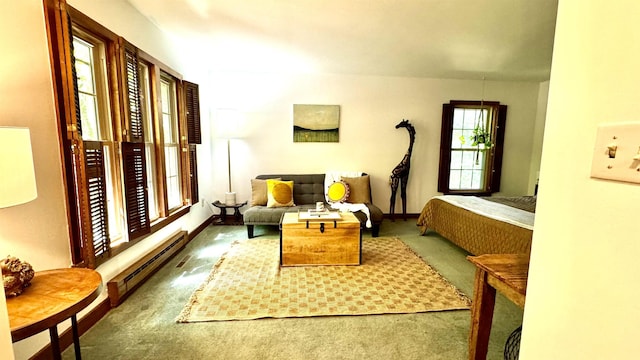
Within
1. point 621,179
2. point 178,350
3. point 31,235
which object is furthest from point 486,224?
point 31,235

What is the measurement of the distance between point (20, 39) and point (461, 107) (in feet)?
17.3

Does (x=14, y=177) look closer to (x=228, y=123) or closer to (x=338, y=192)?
(x=228, y=123)

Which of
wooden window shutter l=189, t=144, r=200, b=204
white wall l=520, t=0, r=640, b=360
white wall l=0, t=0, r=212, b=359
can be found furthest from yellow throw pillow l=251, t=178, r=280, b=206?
white wall l=520, t=0, r=640, b=360

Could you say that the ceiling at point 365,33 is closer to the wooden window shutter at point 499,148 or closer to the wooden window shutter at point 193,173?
the wooden window shutter at point 499,148

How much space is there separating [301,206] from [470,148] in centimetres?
322

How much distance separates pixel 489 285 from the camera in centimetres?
132

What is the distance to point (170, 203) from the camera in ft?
11.1

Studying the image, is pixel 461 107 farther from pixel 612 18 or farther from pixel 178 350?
pixel 178 350

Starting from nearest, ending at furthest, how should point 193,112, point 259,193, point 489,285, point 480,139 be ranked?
point 489,285 → point 193,112 → point 259,193 → point 480,139

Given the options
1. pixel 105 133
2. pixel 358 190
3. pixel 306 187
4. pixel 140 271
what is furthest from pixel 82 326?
pixel 358 190

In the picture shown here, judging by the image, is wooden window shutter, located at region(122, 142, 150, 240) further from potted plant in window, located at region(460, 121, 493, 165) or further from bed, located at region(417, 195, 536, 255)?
potted plant in window, located at region(460, 121, 493, 165)

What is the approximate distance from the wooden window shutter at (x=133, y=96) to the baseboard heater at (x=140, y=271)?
43.5 inches

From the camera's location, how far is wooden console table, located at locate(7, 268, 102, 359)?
1054mm

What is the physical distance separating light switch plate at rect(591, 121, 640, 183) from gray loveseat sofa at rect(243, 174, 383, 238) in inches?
126
